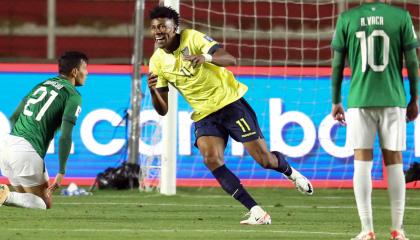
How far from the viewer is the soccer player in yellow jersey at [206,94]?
1116 cm

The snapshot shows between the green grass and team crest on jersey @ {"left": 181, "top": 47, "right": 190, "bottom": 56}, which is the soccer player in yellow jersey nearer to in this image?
team crest on jersey @ {"left": 181, "top": 47, "right": 190, "bottom": 56}

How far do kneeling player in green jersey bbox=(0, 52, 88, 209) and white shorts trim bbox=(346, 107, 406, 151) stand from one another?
2.76 meters

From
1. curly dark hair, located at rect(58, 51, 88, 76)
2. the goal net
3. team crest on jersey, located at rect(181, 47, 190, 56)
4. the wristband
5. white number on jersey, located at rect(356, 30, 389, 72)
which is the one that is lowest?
the goal net

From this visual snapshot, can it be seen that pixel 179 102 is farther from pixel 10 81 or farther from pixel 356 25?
pixel 356 25

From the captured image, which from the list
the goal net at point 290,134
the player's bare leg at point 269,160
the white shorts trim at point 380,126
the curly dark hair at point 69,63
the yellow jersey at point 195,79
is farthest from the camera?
the goal net at point 290,134

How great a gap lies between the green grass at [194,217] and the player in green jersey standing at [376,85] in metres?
0.71

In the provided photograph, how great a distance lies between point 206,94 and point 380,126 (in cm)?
265

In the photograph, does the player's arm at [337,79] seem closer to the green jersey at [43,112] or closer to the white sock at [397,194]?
the white sock at [397,194]

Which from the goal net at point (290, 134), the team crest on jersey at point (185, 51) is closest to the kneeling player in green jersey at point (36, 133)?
the team crest on jersey at point (185, 51)

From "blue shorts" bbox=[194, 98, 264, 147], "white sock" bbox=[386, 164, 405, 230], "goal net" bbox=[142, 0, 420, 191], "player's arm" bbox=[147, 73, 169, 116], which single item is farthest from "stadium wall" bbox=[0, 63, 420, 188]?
"white sock" bbox=[386, 164, 405, 230]

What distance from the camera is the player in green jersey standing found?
8.89 m

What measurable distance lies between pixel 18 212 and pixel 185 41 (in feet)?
7.86

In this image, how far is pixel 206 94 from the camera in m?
11.4

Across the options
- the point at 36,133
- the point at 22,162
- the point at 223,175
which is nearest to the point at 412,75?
the point at 223,175
